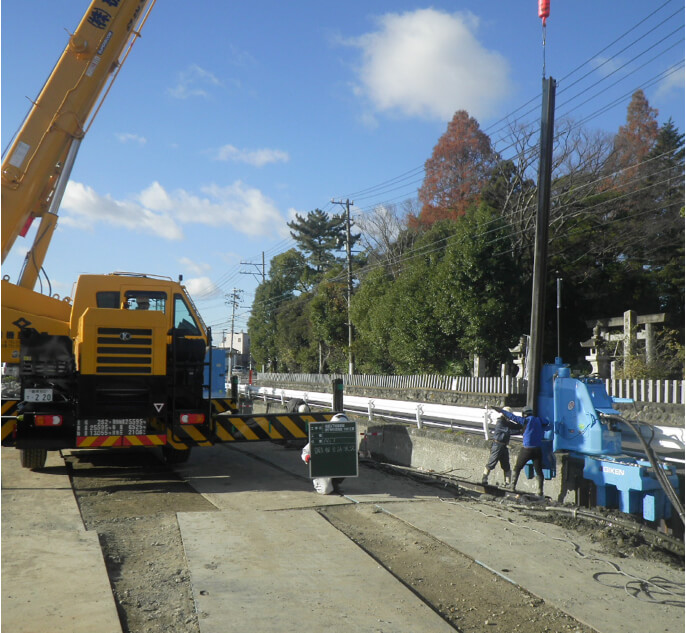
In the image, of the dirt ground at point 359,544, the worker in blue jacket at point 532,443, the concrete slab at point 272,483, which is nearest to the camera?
the dirt ground at point 359,544

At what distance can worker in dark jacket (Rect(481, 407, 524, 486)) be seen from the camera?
30.8 feet

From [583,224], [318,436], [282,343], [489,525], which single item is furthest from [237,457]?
[282,343]

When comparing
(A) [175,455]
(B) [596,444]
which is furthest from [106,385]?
(B) [596,444]

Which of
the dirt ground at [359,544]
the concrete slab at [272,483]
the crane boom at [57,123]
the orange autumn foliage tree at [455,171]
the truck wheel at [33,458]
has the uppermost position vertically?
the orange autumn foliage tree at [455,171]

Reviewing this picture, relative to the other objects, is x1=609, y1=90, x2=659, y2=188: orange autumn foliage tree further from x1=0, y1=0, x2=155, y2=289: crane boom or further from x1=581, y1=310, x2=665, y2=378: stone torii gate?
x1=0, y1=0, x2=155, y2=289: crane boom

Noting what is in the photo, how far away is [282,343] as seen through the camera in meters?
56.7

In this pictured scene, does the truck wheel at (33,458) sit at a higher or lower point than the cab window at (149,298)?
lower

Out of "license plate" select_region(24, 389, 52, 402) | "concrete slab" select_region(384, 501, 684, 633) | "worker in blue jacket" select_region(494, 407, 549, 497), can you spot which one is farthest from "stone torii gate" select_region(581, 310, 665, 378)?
"license plate" select_region(24, 389, 52, 402)

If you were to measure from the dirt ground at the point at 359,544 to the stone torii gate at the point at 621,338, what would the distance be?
12606 millimetres

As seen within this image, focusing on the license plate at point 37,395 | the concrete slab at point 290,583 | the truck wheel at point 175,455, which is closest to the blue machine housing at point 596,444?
the concrete slab at point 290,583

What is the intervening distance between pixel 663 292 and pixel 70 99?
87.9ft

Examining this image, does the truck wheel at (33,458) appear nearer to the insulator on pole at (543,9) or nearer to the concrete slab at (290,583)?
the concrete slab at (290,583)

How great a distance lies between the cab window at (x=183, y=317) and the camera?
460 inches

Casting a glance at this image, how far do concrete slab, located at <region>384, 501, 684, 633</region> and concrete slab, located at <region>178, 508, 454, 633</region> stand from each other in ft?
3.64
